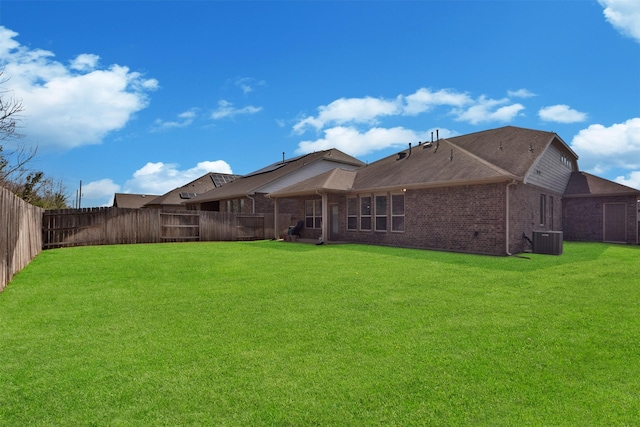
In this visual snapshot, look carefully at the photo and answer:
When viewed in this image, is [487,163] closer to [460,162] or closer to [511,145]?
[460,162]

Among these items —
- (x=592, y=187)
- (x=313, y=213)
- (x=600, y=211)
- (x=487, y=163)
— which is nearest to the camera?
(x=487, y=163)

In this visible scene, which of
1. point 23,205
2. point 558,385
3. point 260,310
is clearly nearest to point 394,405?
point 558,385

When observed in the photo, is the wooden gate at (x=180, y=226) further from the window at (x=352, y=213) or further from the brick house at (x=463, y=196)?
the window at (x=352, y=213)

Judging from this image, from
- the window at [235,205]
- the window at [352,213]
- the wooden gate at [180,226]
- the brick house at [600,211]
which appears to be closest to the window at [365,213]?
the window at [352,213]

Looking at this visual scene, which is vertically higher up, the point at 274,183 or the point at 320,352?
the point at 274,183

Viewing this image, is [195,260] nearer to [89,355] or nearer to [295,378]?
[89,355]

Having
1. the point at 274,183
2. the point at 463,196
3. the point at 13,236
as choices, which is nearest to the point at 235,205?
the point at 274,183

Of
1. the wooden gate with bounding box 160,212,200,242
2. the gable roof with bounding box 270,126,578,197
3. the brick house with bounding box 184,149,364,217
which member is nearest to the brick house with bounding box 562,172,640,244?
the gable roof with bounding box 270,126,578,197

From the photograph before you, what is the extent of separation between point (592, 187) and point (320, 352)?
2106 cm

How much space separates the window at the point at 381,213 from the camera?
16797 mm

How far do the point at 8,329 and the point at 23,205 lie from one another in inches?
268

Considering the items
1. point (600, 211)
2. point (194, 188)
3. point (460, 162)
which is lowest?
point (600, 211)

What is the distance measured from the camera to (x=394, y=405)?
9.66 ft

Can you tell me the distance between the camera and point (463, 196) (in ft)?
45.5
